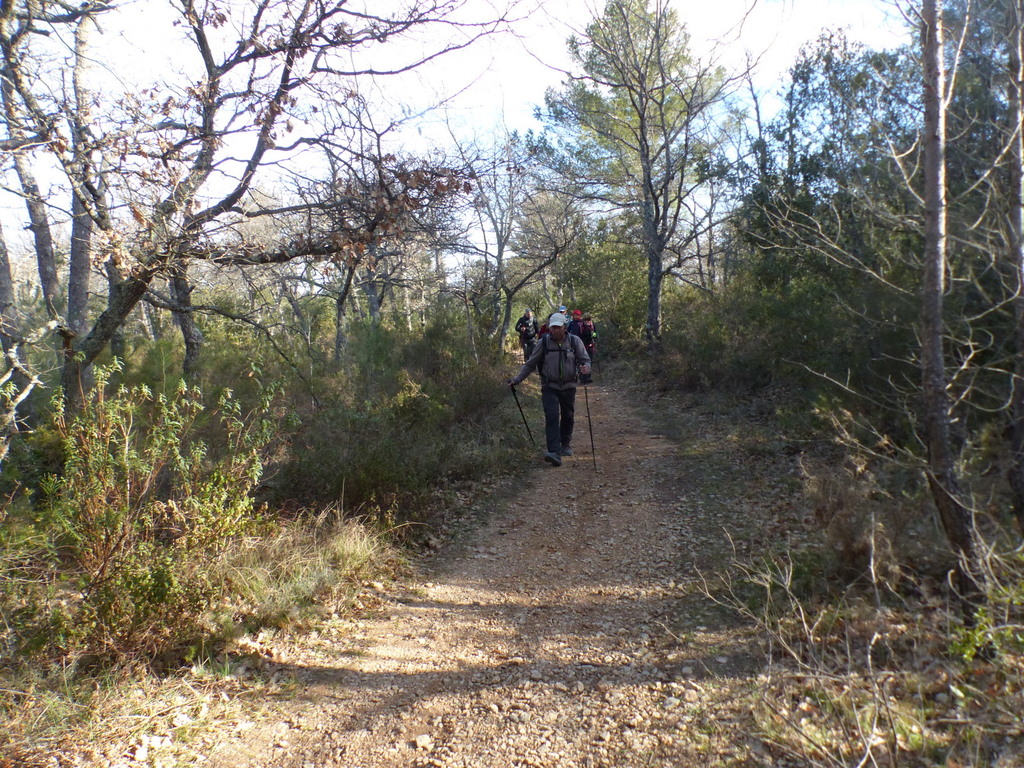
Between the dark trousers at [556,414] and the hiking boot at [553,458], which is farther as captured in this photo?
the hiking boot at [553,458]

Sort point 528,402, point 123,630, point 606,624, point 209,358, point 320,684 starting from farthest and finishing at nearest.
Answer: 1. point 528,402
2. point 209,358
3. point 606,624
4. point 320,684
5. point 123,630

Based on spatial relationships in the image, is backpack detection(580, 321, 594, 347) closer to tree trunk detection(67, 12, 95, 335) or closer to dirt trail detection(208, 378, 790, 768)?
dirt trail detection(208, 378, 790, 768)

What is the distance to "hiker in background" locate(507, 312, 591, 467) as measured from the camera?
864cm

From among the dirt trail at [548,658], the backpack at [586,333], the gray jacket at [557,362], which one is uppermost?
the backpack at [586,333]

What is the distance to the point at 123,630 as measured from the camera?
383 centimetres

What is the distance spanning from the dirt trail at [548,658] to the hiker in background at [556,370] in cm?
176

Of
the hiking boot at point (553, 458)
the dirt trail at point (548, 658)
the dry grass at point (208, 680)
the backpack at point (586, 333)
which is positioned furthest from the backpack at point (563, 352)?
the backpack at point (586, 333)

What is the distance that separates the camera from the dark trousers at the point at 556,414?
28.8 feet

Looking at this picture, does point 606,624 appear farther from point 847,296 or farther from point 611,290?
point 611,290

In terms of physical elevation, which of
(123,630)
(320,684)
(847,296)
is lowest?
(320,684)

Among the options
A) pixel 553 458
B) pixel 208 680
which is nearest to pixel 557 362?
pixel 553 458

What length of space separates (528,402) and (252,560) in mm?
8069

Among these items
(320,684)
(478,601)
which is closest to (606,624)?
(478,601)

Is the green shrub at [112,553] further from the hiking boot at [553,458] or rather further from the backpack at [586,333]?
the backpack at [586,333]
